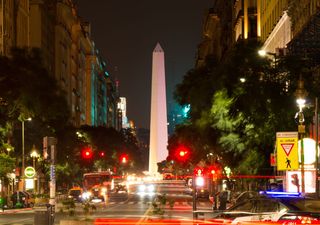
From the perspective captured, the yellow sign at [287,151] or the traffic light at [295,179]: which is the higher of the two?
the yellow sign at [287,151]

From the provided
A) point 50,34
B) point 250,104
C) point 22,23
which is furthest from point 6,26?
point 250,104

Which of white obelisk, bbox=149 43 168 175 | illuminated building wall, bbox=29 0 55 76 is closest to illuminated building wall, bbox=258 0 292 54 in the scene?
illuminated building wall, bbox=29 0 55 76

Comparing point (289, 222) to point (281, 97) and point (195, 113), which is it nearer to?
point (281, 97)

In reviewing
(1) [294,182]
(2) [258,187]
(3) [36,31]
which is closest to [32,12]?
(3) [36,31]

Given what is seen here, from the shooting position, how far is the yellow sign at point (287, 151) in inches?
1138

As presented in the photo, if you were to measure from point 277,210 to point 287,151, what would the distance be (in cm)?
889

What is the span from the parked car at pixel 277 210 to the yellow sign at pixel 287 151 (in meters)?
6.33

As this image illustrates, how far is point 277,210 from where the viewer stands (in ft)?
67.5

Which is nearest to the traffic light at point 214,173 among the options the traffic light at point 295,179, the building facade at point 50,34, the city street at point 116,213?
the city street at point 116,213

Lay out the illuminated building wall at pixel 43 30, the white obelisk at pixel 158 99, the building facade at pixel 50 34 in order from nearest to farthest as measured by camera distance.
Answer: the building facade at pixel 50 34 → the illuminated building wall at pixel 43 30 → the white obelisk at pixel 158 99

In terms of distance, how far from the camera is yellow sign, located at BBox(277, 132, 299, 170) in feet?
94.8

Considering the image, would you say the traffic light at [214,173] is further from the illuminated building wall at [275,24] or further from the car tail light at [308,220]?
the car tail light at [308,220]

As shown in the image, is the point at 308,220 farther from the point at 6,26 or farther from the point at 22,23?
the point at 22,23

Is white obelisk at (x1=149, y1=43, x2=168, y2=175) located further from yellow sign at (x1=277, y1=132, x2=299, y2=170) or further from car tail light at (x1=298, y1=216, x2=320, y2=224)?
car tail light at (x1=298, y1=216, x2=320, y2=224)
